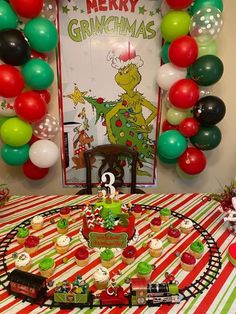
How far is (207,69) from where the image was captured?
206 centimetres

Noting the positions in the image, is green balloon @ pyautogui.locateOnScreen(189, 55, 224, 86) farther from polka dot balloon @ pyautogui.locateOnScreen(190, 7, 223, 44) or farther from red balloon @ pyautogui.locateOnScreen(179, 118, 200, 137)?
red balloon @ pyautogui.locateOnScreen(179, 118, 200, 137)

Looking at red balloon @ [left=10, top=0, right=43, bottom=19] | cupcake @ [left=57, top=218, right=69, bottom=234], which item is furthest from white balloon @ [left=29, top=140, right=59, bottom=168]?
red balloon @ [left=10, top=0, right=43, bottom=19]

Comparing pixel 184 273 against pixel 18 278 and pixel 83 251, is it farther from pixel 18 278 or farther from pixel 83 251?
pixel 18 278

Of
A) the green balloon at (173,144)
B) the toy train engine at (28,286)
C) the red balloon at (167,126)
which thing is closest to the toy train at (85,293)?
the toy train engine at (28,286)

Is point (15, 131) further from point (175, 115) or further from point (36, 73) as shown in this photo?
point (175, 115)

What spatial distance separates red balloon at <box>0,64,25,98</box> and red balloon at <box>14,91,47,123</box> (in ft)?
0.18

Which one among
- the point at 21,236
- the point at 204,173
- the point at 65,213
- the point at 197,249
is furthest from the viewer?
the point at 204,173

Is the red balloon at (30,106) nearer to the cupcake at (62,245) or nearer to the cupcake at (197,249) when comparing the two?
the cupcake at (62,245)

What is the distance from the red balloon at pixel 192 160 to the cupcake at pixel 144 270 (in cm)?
110

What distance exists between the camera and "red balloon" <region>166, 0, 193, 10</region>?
200 cm

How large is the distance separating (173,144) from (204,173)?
71 centimetres

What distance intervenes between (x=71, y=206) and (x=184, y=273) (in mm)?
888

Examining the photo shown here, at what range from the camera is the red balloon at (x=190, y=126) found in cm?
224

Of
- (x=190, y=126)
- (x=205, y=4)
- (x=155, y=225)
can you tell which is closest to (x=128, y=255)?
(x=155, y=225)
